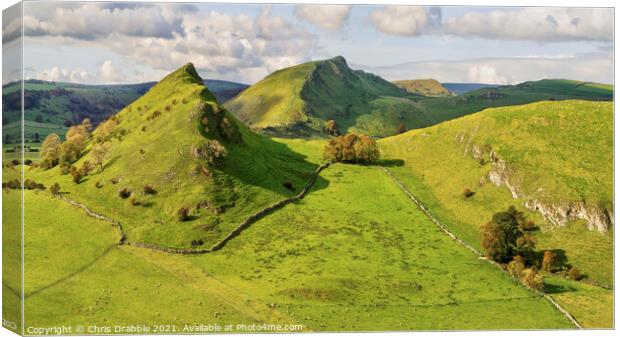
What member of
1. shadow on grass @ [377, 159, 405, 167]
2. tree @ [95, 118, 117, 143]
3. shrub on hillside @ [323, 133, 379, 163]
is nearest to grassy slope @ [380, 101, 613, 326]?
shadow on grass @ [377, 159, 405, 167]

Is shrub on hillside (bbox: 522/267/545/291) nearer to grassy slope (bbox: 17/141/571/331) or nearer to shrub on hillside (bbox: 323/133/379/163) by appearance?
grassy slope (bbox: 17/141/571/331)

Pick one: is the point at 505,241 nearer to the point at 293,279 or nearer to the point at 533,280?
the point at 533,280

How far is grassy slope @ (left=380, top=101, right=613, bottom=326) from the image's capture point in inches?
3853

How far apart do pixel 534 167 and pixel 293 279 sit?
58894 millimetres

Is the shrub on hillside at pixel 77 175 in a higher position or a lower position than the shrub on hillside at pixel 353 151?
lower

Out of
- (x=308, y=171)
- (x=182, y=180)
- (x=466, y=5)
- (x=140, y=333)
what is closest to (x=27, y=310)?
(x=140, y=333)

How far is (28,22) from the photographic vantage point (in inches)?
2320

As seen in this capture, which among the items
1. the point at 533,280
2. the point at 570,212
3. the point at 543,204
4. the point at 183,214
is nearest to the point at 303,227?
the point at 183,214

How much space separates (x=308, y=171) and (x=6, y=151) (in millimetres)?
83705

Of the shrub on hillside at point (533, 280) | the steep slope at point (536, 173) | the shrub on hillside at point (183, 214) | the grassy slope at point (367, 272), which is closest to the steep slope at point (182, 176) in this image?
the shrub on hillside at point (183, 214)

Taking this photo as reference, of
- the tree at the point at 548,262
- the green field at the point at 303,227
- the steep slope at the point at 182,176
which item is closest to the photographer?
the green field at the point at 303,227

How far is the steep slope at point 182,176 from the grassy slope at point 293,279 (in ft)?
16.7

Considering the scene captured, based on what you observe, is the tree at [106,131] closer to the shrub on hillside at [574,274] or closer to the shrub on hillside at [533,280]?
the shrub on hillside at [533,280]

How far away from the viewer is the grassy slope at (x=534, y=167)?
97.9m
